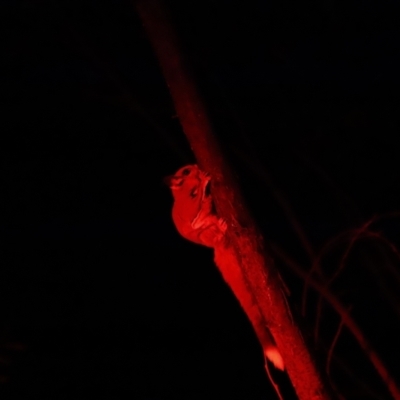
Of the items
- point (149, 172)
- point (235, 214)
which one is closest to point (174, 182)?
point (235, 214)

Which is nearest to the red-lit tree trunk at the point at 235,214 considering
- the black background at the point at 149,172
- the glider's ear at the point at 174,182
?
the glider's ear at the point at 174,182

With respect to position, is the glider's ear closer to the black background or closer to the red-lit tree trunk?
the red-lit tree trunk

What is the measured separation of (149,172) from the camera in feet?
19.3

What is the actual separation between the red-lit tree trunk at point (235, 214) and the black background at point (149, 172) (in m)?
0.99

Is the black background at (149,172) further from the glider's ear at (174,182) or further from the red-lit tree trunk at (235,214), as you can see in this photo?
the red-lit tree trunk at (235,214)

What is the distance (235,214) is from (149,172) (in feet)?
11.7

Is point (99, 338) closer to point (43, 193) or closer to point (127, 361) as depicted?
point (127, 361)

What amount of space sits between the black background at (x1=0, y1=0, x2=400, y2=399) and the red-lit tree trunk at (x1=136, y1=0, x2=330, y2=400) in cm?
99

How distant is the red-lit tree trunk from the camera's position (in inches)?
92.0

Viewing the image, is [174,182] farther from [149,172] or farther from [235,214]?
[149,172]

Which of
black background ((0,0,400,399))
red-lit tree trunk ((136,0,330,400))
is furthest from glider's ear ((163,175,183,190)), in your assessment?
black background ((0,0,400,399))

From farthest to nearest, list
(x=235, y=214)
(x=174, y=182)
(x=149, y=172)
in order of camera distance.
Answer: (x=149, y=172) → (x=174, y=182) → (x=235, y=214)

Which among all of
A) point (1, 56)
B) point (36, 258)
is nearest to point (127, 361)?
point (36, 258)

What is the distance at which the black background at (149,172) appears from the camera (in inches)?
171
